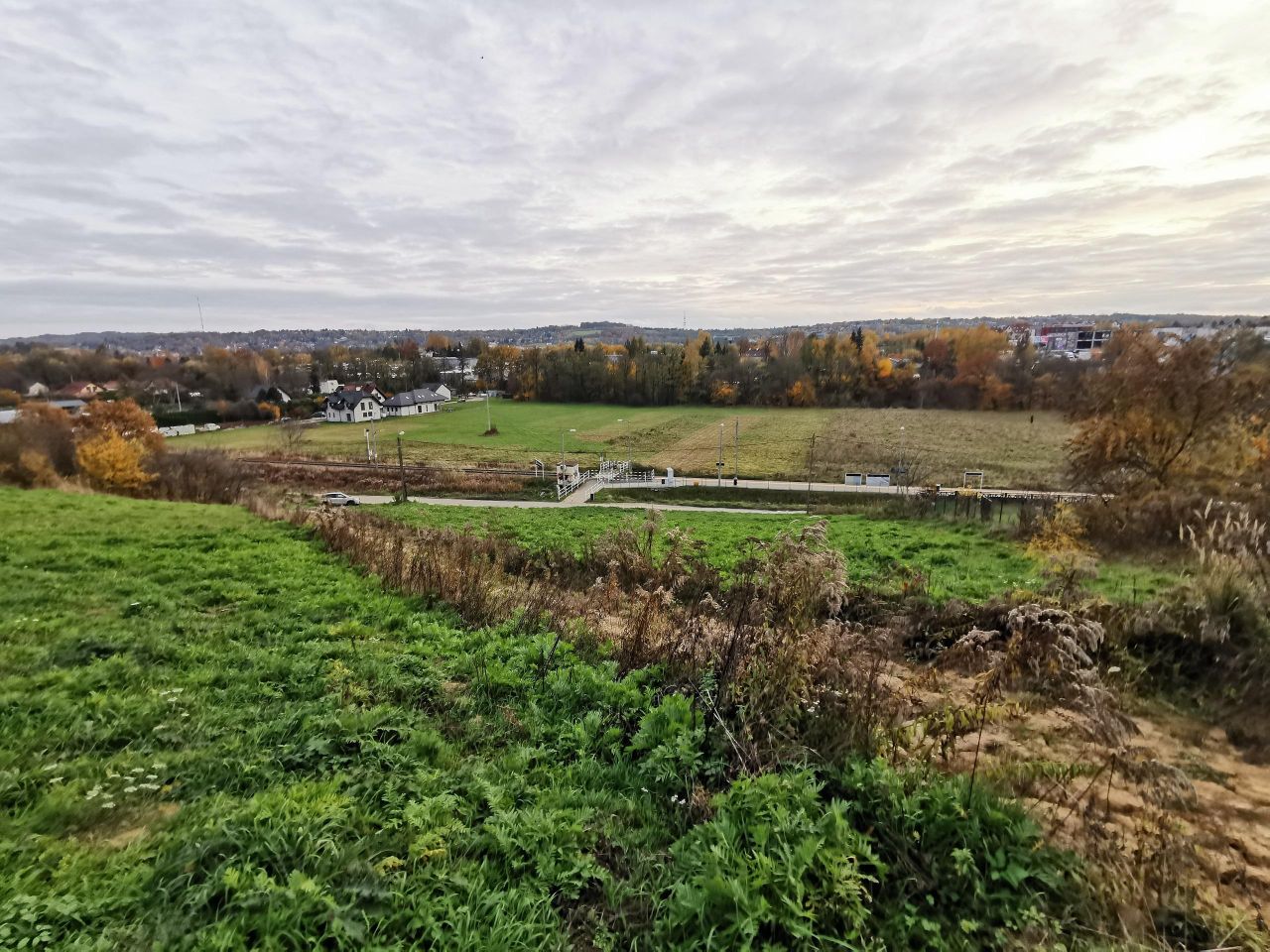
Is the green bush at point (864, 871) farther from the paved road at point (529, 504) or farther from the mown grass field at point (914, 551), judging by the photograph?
the paved road at point (529, 504)

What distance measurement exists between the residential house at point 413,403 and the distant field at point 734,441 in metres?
7.57

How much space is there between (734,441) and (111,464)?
153 feet

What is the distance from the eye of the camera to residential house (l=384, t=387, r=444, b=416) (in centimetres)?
9188

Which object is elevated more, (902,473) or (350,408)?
(350,408)

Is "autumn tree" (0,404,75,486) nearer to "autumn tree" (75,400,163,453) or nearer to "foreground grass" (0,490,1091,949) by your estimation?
"autumn tree" (75,400,163,453)

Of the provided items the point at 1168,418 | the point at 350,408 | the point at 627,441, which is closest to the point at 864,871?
the point at 1168,418

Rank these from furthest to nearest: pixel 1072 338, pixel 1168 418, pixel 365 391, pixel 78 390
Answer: pixel 1072 338
pixel 365 391
pixel 78 390
pixel 1168 418

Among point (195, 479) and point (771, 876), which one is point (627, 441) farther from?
point (771, 876)

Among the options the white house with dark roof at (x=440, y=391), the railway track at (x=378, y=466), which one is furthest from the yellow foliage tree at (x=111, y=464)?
the white house with dark roof at (x=440, y=391)

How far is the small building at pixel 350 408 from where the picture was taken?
85.1 metres

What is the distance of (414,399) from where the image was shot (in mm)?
95812

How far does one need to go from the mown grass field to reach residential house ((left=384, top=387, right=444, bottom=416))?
76.7 metres

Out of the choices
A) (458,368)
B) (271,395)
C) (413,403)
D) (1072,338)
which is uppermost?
(1072,338)

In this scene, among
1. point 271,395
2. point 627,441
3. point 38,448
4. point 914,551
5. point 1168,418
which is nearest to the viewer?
point 914,551
